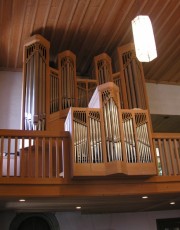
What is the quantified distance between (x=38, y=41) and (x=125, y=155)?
388cm

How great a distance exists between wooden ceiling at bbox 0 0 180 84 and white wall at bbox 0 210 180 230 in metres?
4.49

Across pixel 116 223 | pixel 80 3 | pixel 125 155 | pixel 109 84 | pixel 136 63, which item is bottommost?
pixel 116 223

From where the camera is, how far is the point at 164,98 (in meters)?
10.6

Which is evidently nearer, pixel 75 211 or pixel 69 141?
pixel 69 141

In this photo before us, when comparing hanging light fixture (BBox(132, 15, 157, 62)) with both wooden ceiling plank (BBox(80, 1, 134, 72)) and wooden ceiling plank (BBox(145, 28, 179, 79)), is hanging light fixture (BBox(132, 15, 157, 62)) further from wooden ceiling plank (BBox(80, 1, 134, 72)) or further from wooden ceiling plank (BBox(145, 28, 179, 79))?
wooden ceiling plank (BBox(145, 28, 179, 79))

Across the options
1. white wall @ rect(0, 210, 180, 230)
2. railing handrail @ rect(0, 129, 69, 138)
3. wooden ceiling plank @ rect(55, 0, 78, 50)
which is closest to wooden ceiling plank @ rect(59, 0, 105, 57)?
wooden ceiling plank @ rect(55, 0, 78, 50)

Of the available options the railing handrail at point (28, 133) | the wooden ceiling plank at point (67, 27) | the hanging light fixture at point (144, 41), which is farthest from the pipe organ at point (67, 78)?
the hanging light fixture at point (144, 41)

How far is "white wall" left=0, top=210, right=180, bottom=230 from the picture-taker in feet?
29.5

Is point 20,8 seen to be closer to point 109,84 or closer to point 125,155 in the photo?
point 109,84

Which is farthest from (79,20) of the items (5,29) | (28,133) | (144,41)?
(144,41)

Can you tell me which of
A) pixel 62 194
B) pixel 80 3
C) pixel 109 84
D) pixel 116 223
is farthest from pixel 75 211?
pixel 80 3

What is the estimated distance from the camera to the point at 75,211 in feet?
30.0

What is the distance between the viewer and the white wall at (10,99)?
8.80 metres

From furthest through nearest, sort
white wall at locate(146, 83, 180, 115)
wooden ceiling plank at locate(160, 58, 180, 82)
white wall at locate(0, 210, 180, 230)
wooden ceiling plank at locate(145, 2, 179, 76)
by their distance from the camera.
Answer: white wall at locate(146, 83, 180, 115)
wooden ceiling plank at locate(160, 58, 180, 82)
white wall at locate(0, 210, 180, 230)
wooden ceiling plank at locate(145, 2, 179, 76)
